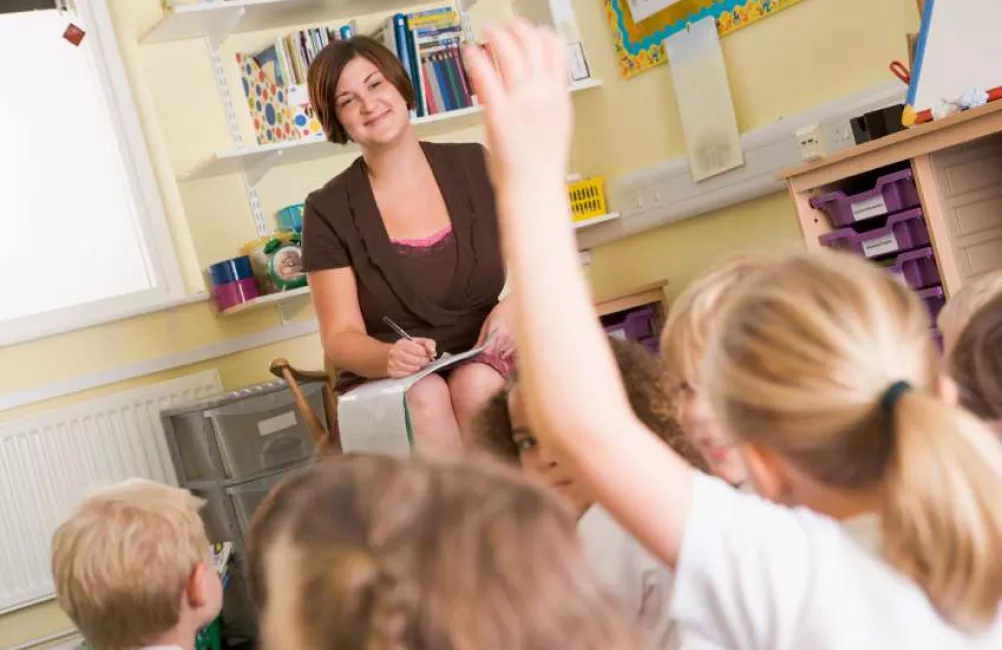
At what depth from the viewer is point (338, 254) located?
2.53 meters

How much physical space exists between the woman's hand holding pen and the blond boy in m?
0.89

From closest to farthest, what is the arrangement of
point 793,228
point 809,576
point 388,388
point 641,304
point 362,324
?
point 809,576 → point 388,388 → point 362,324 → point 793,228 → point 641,304

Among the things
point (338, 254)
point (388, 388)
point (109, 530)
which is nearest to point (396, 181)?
point (338, 254)

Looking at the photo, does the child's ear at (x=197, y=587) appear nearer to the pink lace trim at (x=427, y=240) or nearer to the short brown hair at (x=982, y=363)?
the pink lace trim at (x=427, y=240)

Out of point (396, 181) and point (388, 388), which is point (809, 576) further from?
point (396, 181)

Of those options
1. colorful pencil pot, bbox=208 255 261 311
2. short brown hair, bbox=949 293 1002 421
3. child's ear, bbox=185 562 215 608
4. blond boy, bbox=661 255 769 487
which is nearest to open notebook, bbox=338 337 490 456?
child's ear, bbox=185 562 215 608

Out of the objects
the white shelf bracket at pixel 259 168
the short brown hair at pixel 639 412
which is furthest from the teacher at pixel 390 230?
the white shelf bracket at pixel 259 168

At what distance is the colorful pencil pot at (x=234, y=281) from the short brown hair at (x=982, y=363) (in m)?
2.54

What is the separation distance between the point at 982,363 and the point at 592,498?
0.48m

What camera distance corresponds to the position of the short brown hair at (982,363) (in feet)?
3.99

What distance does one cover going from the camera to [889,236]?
2670 millimetres

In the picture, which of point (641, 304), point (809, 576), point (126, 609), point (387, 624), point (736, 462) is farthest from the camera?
point (641, 304)

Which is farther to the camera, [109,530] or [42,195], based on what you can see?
[42,195]

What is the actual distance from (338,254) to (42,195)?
1407 millimetres
